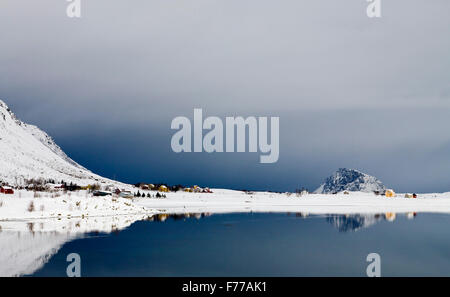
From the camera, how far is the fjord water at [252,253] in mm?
20094

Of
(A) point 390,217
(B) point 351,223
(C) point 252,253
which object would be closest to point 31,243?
(C) point 252,253

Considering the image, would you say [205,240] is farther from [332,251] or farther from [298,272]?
[298,272]

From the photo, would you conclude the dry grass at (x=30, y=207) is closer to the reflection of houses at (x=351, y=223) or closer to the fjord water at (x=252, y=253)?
the fjord water at (x=252, y=253)

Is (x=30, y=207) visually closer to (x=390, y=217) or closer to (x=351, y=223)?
(x=351, y=223)

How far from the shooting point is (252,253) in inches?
1016

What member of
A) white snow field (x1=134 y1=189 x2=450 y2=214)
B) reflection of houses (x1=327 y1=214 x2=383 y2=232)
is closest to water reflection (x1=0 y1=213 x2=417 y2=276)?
reflection of houses (x1=327 y1=214 x2=383 y2=232)

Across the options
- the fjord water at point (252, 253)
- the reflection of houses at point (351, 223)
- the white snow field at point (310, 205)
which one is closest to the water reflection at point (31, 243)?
the fjord water at point (252, 253)

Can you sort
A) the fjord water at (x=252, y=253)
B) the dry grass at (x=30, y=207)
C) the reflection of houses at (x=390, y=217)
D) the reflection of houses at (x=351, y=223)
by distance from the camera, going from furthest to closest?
the reflection of houses at (x=390, y=217) → the dry grass at (x=30, y=207) → the reflection of houses at (x=351, y=223) → the fjord water at (x=252, y=253)
